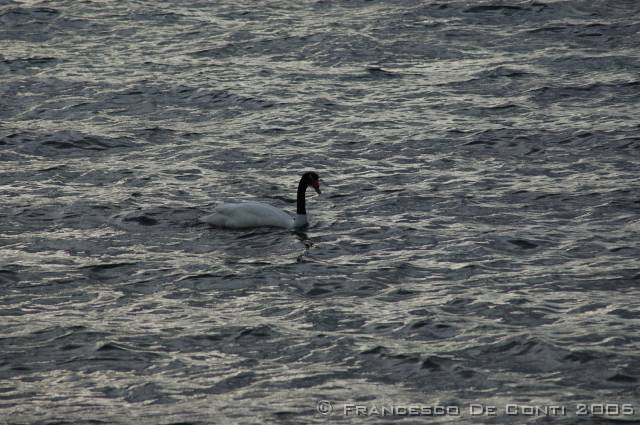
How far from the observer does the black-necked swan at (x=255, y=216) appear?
1973cm

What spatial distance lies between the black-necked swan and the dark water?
0.21 metres

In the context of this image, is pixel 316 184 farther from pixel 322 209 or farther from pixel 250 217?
pixel 250 217

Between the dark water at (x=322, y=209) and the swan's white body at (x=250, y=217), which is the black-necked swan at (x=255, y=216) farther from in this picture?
the dark water at (x=322, y=209)

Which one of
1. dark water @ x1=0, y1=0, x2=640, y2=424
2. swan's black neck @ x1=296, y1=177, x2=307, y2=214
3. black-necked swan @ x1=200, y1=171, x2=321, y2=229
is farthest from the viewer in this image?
swan's black neck @ x1=296, y1=177, x2=307, y2=214

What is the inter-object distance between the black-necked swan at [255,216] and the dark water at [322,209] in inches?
8.5

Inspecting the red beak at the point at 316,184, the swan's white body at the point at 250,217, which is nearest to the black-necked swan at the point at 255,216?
the swan's white body at the point at 250,217

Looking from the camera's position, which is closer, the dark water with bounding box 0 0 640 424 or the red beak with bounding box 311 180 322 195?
the dark water with bounding box 0 0 640 424

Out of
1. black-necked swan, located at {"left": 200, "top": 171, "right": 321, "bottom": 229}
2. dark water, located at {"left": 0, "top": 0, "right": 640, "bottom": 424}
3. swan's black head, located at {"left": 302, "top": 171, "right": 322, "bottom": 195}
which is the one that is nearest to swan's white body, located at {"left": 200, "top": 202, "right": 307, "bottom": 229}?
black-necked swan, located at {"left": 200, "top": 171, "right": 321, "bottom": 229}

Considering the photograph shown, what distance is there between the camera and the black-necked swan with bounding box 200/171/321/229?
19.7 m

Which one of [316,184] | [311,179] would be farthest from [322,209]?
[311,179]

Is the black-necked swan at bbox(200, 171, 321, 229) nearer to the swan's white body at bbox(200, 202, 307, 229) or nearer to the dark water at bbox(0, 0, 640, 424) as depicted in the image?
the swan's white body at bbox(200, 202, 307, 229)

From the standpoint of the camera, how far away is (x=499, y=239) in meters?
18.8

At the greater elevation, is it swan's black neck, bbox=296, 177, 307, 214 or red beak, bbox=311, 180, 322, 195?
red beak, bbox=311, 180, 322, 195

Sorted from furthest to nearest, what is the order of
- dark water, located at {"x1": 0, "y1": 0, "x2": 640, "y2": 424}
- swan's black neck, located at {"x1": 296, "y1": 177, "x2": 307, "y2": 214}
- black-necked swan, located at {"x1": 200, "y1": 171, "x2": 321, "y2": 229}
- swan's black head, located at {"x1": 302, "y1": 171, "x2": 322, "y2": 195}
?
swan's black head, located at {"x1": 302, "y1": 171, "x2": 322, "y2": 195}, swan's black neck, located at {"x1": 296, "y1": 177, "x2": 307, "y2": 214}, black-necked swan, located at {"x1": 200, "y1": 171, "x2": 321, "y2": 229}, dark water, located at {"x1": 0, "y1": 0, "x2": 640, "y2": 424}
